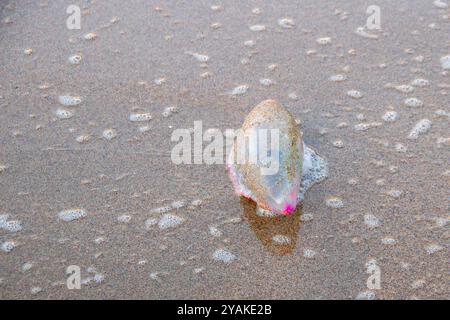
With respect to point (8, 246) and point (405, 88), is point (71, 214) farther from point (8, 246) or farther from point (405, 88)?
point (405, 88)

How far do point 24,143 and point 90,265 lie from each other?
71 cm

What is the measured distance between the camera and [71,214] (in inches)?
85.0

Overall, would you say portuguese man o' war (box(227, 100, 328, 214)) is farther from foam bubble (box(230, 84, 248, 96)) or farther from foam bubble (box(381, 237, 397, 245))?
foam bubble (box(230, 84, 248, 96))

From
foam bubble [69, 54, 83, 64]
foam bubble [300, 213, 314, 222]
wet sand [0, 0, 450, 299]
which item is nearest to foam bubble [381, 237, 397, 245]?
wet sand [0, 0, 450, 299]

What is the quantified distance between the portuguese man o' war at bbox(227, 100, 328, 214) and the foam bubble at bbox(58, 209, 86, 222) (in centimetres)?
57

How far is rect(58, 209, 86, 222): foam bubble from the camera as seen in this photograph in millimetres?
2143

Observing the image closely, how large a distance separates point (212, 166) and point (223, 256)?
44 cm

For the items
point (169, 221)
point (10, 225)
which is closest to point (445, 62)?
point (169, 221)

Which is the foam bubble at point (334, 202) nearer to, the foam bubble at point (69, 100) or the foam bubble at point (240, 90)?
the foam bubble at point (240, 90)
